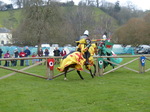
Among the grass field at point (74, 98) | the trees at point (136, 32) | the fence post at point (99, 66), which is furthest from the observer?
the trees at point (136, 32)

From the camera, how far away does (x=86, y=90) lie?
350 inches

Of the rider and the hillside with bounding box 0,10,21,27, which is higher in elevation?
the hillside with bounding box 0,10,21,27

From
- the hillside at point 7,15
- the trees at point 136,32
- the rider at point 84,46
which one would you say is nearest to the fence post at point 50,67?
the rider at point 84,46

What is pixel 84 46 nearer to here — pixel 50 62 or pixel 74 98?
pixel 50 62

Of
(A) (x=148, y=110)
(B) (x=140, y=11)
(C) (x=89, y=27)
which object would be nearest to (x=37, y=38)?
(C) (x=89, y=27)

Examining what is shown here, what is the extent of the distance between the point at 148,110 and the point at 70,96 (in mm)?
2448

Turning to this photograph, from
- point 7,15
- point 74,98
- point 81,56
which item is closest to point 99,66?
point 81,56

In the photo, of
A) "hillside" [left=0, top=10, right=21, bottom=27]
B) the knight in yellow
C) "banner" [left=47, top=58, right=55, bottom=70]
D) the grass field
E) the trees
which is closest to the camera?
the grass field

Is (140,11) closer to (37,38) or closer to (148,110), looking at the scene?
(37,38)

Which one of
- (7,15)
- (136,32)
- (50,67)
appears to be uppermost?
(7,15)

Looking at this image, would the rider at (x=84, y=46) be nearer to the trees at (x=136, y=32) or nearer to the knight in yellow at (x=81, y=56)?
the knight in yellow at (x=81, y=56)

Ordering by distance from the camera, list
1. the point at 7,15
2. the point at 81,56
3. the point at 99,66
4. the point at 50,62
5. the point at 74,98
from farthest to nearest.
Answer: the point at 7,15
the point at 99,66
the point at 50,62
the point at 81,56
the point at 74,98

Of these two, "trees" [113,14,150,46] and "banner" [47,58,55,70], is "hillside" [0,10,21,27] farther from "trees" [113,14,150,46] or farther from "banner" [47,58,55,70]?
"banner" [47,58,55,70]

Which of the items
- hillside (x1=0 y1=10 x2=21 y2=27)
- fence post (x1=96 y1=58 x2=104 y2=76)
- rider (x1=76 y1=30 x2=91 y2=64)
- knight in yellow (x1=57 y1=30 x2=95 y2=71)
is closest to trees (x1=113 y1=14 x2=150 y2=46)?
fence post (x1=96 y1=58 x2=104 y2=76)
